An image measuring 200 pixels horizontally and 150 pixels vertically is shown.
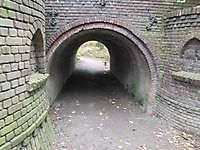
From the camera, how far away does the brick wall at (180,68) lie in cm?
699

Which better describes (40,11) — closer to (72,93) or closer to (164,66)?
(164,66)

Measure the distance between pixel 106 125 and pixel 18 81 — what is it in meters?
4.13

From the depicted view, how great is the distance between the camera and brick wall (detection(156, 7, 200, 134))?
6992 mm

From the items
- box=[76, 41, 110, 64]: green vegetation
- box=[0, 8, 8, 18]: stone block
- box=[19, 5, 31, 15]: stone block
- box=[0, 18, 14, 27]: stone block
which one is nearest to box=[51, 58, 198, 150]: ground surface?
box=[19, 5, 31, 15]: stone block

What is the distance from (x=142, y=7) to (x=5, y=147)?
6.00 meters

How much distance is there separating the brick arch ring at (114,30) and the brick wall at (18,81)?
2.57 m

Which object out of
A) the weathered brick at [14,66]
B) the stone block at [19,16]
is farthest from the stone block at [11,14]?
the weathered brick at [14,66]

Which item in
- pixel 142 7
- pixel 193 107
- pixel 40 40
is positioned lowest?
pixel 193 107

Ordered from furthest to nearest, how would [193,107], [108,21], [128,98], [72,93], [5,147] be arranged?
[72,93], [128,98], [108,21], [193,107], [5,147]

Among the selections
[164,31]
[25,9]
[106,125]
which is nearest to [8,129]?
[25,9]

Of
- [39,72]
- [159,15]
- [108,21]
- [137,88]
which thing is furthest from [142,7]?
[39,72]

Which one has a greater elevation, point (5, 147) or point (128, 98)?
point (5, 147)

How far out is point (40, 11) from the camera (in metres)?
5.50

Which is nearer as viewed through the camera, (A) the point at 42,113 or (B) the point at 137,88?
(A) the point at 42,113
